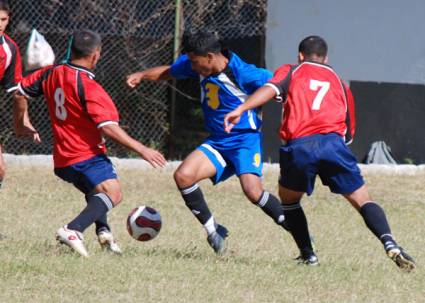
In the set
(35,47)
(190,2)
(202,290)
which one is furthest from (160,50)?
(202,290)

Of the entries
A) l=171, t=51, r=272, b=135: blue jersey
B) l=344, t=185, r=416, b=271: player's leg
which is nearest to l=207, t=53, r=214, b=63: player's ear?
l=171, t=51, r=272, b=135: blue jersey

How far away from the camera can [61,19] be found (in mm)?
14055

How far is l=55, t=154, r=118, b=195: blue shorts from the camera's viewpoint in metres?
7.18

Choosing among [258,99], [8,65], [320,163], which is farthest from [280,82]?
[8,65]

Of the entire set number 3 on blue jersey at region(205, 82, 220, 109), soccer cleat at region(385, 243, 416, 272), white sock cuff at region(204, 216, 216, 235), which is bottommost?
white sock cuff at region(204, 216, 216, 235)

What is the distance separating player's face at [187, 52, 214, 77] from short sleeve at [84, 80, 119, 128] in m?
0.98

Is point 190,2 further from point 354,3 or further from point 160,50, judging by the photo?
point 354,3

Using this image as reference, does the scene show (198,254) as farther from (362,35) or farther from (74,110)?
(362,35)

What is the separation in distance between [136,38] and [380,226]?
785 cm

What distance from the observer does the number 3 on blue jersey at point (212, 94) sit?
26.0 ft

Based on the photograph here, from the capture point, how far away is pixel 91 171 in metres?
7.19

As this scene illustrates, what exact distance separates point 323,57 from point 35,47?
2.91m

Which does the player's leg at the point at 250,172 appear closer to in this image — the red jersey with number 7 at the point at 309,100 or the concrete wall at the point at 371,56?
the red jersey with number 7 at the point at 309,100

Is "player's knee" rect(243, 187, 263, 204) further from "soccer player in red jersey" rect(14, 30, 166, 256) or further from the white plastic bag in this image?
the white plastic bag
